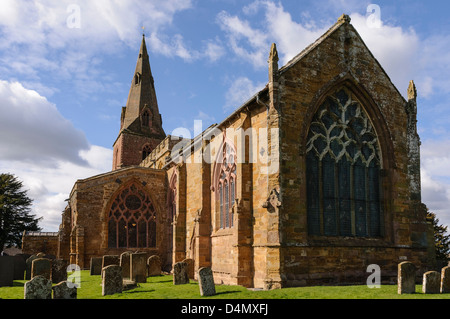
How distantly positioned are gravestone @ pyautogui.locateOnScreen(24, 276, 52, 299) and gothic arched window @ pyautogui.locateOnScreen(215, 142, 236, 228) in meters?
8.11

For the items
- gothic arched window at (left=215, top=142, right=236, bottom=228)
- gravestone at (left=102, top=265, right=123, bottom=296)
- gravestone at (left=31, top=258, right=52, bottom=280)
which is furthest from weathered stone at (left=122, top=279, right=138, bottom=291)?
gothic arched window at (left=215, top=142, right=236, bottom=228)

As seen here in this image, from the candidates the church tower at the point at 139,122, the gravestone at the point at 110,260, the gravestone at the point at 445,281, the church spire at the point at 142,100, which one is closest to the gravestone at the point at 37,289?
the gravestone at the point at 110,260

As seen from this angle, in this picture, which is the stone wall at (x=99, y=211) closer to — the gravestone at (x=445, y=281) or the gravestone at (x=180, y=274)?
the gravestone at (x=180, y=274)

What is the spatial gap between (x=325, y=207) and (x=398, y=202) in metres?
3.55

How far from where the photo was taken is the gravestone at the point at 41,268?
15.1 m

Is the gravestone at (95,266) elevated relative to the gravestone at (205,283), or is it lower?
lower

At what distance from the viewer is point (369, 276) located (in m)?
15.1

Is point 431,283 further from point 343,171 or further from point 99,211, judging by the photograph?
point 99,211

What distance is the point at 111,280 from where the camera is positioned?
12938 millimetres

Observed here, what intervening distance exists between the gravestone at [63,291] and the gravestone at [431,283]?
9.87 m

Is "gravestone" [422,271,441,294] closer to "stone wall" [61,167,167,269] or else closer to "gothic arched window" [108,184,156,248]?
"stone wall" [61,167,167,269]
